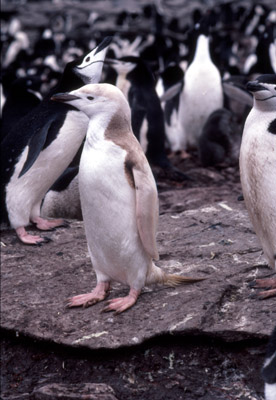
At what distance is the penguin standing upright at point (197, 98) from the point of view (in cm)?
804

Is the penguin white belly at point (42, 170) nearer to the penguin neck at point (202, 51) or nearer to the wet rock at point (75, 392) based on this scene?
the wet rock at point (75, 392)

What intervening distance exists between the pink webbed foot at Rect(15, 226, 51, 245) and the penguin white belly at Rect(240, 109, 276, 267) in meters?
1.51

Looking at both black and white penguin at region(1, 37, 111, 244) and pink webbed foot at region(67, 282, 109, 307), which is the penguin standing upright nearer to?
black and white penguin at region(1, 37, 111, 244)

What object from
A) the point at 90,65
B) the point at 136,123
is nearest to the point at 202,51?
the point at 136,123

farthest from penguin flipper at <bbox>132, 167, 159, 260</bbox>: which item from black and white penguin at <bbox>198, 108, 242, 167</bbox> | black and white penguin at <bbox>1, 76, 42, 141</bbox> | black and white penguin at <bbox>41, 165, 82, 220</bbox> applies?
black and white penguin at <bbox>198, 108, 242, 167</bbox>

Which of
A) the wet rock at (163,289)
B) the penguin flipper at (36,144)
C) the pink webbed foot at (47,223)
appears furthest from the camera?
the pink webbed foot at (47,223)

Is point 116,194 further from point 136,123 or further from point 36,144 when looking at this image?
point 136,123

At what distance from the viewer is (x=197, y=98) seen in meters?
8.04

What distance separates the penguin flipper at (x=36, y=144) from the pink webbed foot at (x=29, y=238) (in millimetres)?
474

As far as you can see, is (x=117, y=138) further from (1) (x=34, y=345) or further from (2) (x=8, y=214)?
(2) (x=8, y=214)

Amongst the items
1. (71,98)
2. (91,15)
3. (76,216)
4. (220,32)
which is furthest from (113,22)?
(71,98)

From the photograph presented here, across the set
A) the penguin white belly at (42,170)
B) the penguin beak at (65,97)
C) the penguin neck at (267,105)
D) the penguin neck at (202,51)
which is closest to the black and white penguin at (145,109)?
the penguin neck at (202,51)

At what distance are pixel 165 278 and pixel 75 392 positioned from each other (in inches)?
30.7

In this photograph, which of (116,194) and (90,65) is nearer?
(116,194)
